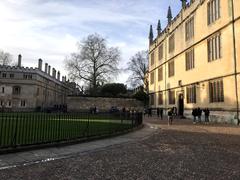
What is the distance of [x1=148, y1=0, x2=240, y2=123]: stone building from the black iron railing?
28.3 feet

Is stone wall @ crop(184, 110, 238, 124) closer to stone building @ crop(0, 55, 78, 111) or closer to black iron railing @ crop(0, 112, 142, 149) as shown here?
black iron railing @ crop(0, 112, 142, 149)

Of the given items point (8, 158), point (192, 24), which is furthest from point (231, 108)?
point (8, 158)

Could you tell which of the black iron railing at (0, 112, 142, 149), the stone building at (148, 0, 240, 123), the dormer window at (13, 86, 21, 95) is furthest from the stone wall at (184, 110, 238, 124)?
the dormer window at (13, 86, 21, 95)

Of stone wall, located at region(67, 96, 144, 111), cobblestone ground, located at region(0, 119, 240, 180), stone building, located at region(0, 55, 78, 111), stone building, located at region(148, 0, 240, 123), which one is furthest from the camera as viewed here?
stone building, located at region(0, 55, 78, 111)

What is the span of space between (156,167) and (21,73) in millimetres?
64567

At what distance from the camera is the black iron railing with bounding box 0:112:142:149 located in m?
10.5

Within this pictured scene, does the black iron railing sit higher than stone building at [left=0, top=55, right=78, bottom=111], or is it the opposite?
stone building at [left=0, top=55, right=78, bottom=111]

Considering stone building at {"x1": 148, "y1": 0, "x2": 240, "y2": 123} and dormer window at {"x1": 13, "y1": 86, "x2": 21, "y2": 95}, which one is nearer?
stone building at {"x1": 148, "y1": 0, "x2": 240, "y2": 123}

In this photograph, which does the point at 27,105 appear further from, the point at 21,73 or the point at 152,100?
the point at 152,100

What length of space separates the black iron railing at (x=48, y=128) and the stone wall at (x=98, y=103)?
30.0m

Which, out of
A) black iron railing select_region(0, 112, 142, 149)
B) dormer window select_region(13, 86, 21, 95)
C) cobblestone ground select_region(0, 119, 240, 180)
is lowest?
cobblestone ground select_region(0, 119, 240, 180)

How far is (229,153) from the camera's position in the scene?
9570 millimetres

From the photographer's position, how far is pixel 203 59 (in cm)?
2878

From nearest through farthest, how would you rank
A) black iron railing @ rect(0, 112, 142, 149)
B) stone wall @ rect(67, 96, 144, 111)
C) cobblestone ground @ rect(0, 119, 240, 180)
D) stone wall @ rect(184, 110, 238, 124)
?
cobblestone ground @ rect(0, 119, 240, 180) → black iron railing @ rect(0, 112, 142, 149) → stone wall @ rect(184, 110, 238, 124) → stone wall @ rect(67, 96, 144, 111)
